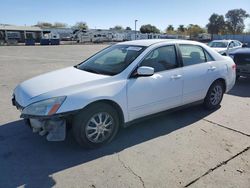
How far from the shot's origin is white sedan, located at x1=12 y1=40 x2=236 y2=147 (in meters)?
3.04

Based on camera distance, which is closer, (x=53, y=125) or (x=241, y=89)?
(x=53, y=125)

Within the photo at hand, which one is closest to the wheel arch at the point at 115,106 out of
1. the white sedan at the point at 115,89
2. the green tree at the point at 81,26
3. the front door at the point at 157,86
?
the white sedan at the point at 115,89

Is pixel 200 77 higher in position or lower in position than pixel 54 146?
higher

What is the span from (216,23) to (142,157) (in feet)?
285

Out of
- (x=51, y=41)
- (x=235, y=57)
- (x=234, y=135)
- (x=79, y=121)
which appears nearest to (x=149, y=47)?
→ (x=79, y=121)

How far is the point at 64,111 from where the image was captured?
9.68ft

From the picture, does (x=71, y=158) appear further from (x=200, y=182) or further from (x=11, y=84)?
(x=11, y=84)

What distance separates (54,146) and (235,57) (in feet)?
23.8

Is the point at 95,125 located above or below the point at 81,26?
below

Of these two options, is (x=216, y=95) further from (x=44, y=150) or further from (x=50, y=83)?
(x=44, y=150)

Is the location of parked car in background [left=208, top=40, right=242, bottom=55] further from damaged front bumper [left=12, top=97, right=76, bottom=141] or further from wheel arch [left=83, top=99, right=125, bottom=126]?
damaged front bumper [left=12, top=97, right=76, bottom=141]

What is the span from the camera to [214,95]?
5.03 meters

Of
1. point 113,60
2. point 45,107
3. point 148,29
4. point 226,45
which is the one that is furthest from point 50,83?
point 148,29

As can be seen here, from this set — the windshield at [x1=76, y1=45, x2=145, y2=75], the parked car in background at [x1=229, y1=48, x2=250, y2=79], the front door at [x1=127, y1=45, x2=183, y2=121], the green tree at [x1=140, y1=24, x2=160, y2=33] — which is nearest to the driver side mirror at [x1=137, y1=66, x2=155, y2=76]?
the front door at [x1=127, y1=45, x2=183, y2=121]
